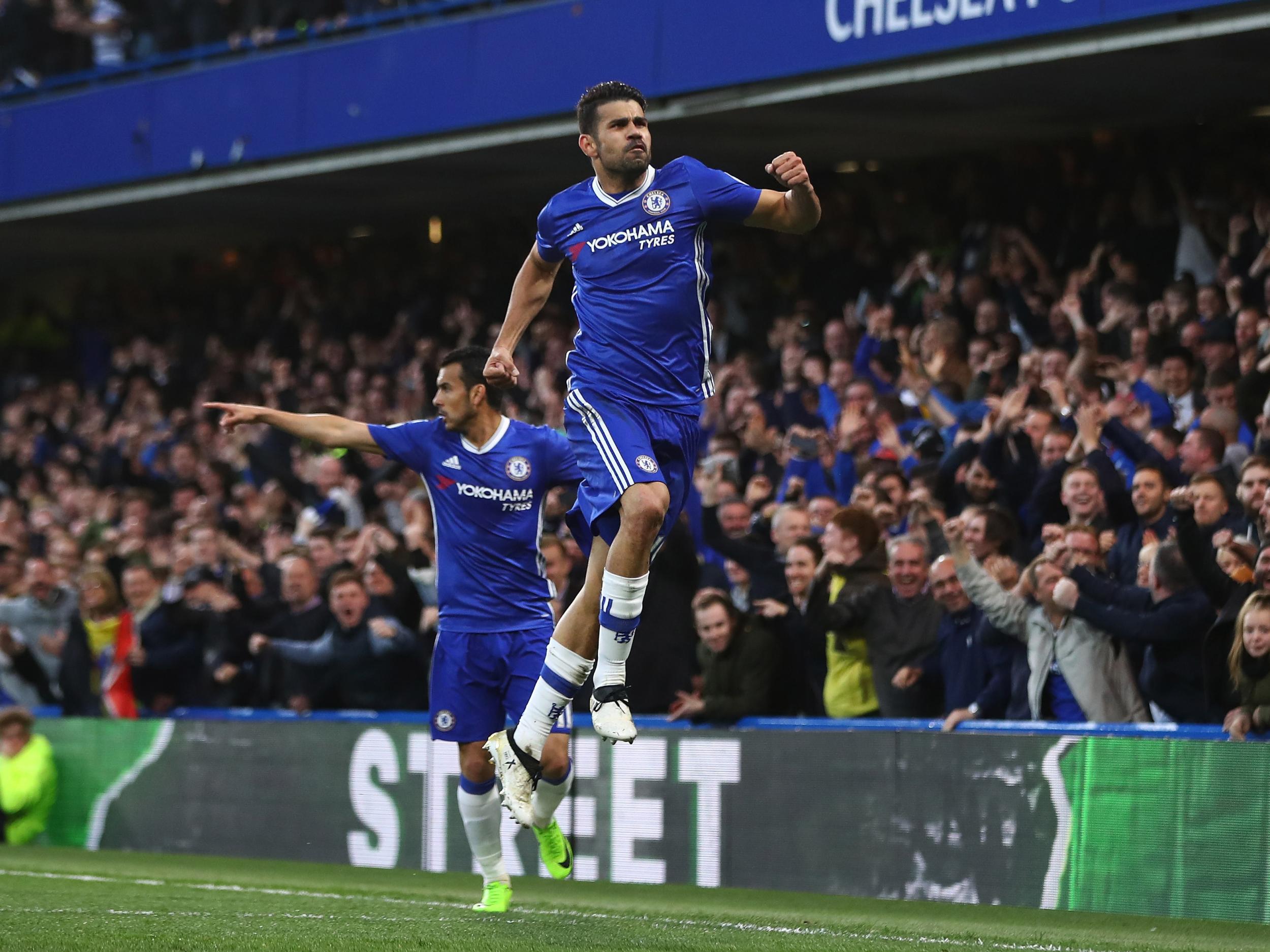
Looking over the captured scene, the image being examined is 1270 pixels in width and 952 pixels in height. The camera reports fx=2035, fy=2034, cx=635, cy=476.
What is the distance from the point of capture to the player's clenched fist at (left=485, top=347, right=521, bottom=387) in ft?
24.2

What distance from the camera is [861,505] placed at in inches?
463

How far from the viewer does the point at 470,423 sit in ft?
30.5

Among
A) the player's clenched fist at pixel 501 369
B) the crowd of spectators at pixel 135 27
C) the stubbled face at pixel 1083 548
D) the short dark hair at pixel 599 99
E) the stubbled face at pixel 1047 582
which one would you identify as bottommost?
the stubbled face at pixel 1047 582

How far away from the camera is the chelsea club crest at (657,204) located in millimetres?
7344

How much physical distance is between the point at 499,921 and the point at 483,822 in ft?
3.33

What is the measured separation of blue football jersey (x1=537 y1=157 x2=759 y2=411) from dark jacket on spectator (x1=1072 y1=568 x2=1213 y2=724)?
309 centimetres

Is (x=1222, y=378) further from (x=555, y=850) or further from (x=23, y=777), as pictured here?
(x=23, y=777)

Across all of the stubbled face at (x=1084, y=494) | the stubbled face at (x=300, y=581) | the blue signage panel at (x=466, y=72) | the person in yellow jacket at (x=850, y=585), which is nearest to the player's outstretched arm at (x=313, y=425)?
the person in yellow jacket at (x=850, y=585)

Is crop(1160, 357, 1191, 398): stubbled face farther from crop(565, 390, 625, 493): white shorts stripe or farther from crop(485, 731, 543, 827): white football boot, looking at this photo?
crop(485, 731, 543, 827): white football boot

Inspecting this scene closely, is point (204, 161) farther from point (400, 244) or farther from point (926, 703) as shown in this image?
point (926, 703)

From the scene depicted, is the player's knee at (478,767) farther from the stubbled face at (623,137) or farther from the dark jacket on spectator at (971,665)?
the stubbled face at (623,137)

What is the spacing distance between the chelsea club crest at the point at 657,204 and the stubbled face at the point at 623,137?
10 cm

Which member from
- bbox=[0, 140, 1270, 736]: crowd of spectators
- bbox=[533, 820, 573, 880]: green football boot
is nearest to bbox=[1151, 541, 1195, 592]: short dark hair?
bbox=[0, 140, 1270, 736]: crowd of spectators

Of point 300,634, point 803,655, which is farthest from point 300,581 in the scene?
point 803,655
